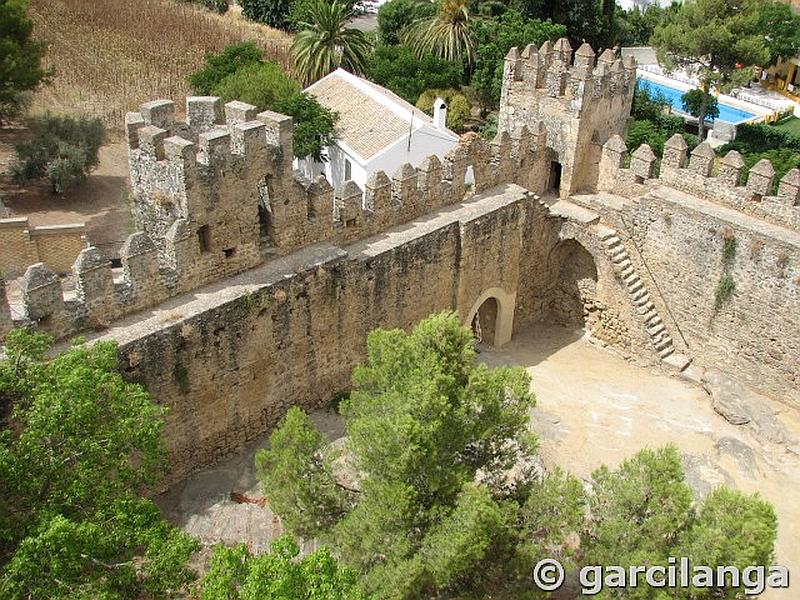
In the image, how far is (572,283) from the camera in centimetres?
1864

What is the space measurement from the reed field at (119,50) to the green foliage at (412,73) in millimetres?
7101

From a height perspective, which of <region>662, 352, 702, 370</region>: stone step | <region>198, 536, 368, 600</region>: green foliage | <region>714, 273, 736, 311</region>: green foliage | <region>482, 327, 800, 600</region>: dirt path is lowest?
<region>482, 327, 800, 600</region>: dirt path

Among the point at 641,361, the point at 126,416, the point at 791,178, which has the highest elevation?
the point at 791,178

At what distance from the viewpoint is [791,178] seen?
15820mm

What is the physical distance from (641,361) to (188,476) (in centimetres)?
961

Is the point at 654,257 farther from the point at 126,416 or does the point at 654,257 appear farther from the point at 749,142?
the point at 749,142

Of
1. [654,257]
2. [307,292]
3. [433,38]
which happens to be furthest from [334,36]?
[307,292]

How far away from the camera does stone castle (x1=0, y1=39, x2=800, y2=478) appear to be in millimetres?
12102

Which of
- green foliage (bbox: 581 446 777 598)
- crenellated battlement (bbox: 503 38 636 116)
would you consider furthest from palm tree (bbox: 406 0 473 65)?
green foliage (bbox: 581 446 777 598)

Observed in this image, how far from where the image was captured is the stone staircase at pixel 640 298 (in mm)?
17500

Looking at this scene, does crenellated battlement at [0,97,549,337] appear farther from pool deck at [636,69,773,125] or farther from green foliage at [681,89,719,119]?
pool deck at [636,69,773,125]

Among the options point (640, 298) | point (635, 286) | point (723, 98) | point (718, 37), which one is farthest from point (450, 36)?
point (640, 298)

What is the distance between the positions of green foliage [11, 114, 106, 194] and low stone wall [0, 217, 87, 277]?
6278 millimetres

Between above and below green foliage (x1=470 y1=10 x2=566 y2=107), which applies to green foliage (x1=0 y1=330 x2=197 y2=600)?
below
